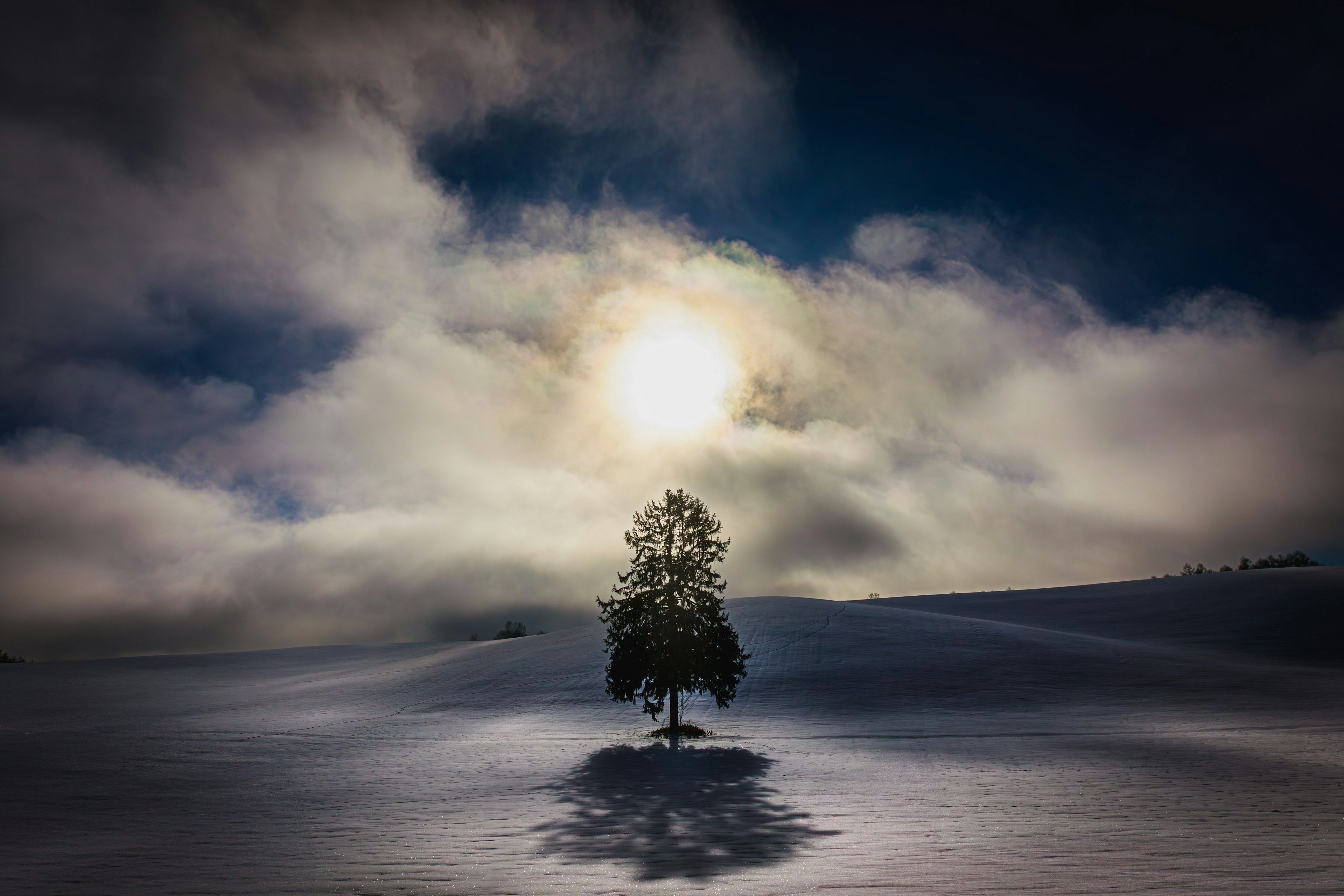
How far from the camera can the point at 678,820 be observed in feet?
43.3

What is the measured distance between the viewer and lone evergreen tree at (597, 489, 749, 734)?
28.5 meters

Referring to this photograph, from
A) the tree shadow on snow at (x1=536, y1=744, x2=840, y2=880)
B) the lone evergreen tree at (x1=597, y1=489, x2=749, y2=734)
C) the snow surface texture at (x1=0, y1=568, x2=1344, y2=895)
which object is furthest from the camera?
the lone evergreen tree at (x1=597, y1=489, x2=749, y2=734)

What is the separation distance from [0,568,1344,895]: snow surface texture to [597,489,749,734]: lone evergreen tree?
7.53 ft

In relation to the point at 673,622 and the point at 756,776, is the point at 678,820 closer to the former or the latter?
the point at 756,776

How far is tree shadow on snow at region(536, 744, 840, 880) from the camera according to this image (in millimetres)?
10297

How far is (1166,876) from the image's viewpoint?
8.70 m

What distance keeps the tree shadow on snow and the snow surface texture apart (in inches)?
3.8

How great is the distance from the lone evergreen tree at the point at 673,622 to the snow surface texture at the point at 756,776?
230 centimetres

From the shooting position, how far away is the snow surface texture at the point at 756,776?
9555mm

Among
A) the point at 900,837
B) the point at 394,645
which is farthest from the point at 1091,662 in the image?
the point at 394,645

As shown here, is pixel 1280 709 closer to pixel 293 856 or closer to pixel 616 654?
pixel 616 654

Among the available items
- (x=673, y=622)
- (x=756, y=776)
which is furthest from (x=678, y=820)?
(x=673, y=622)

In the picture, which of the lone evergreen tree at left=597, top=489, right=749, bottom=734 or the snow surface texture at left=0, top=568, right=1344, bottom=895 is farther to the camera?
the lone evergreen tree at left=597, top=489, right=749, bottom=734

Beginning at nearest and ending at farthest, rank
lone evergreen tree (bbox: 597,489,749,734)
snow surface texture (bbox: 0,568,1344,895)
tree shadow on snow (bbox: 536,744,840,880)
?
snow surface texture (bbox: 0,568,1344,895)
tree shadow on snow (bbox: 536,744,840,880)
lone evergreen tree (bbox: 597,489,749,734)
